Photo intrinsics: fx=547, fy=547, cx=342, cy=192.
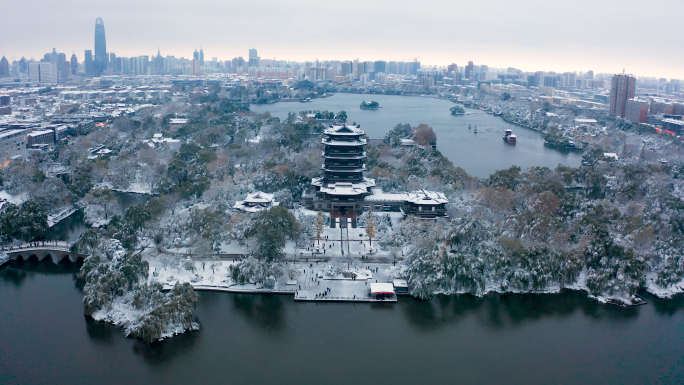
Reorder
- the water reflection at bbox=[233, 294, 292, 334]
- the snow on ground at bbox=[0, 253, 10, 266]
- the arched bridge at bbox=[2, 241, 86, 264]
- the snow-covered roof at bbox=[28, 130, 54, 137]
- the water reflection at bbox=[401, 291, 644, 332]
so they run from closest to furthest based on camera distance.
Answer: the water reflection at bbox=[233, 294, 292, 334], the water reflection at bbox=[401, 291, 644, 332], the snow on ground at bbox=[0, 253, 10, 266], the arched bridge at bbox=[2, 241, 86, 264], the snow-covered roof at bbox=[28, 130, 54, 137]

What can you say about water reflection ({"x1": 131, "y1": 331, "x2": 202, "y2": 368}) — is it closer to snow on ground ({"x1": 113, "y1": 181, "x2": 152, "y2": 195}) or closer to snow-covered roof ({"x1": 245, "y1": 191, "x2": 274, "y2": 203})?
snow-covered roof ({"x1": 245, "y1": 191, "x2": 274, "y2": 203})

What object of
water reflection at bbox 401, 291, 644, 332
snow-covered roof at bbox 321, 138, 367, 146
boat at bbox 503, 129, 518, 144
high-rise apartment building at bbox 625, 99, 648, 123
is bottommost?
water reflection at bbox 401, 291, 644, 332

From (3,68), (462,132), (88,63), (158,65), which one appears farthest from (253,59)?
(462,132)

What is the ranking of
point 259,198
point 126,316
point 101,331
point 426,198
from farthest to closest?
1. point 259,198
2. point 426,198
3. point 126,316
4. point 101,331

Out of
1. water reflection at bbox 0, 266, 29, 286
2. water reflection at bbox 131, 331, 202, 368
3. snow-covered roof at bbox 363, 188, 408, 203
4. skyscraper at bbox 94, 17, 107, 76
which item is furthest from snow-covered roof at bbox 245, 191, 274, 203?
skyscraper at bbox 94, 17, 107, 76

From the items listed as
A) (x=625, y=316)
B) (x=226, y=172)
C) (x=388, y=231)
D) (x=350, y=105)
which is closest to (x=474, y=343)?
(x=625, y=316)

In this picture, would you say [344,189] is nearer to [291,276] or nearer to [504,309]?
[291,276]
